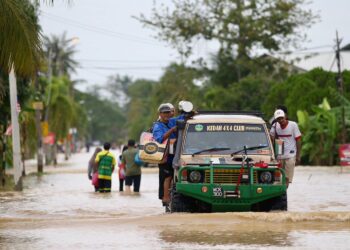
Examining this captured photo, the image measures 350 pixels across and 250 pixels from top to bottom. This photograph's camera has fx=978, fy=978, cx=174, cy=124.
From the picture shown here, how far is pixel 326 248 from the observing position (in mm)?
11820

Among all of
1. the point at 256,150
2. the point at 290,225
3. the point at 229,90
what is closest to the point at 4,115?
the point at 256,150

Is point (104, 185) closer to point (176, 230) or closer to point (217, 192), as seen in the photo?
point (217, 192)

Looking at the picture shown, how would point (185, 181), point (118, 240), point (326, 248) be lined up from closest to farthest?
1. point (326, 248)
2. point (118, 240)
3. point (185, 181)

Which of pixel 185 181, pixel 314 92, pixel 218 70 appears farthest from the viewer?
pixel 218 70

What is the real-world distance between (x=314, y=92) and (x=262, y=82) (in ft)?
57.8

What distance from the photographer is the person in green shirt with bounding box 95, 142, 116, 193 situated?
25.1 meters

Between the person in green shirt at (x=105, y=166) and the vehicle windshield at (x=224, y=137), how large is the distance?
8306mm

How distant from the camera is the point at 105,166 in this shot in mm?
25156

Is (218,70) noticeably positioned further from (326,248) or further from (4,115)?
(326,248)

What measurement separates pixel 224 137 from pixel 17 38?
4606 millimetres

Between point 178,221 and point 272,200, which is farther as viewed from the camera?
point 272,200

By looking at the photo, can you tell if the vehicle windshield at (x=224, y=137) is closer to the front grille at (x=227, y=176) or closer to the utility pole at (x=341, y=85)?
the front grille at (x=227, y=176)

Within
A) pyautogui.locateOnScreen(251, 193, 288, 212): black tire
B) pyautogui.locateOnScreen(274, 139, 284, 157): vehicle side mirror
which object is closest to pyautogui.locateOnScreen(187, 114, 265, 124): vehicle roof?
pyautogui.locateOnScreen(274, 139, 284, 157): vehicle side mirror

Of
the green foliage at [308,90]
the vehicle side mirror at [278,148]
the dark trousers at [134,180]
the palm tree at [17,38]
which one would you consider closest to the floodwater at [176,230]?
the vehicle side mirror at [278,148]
